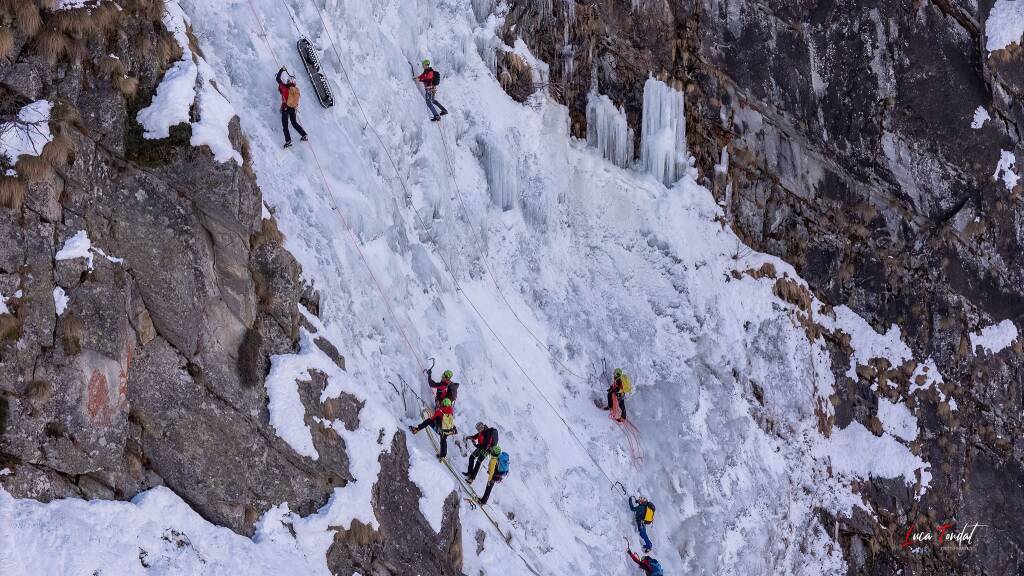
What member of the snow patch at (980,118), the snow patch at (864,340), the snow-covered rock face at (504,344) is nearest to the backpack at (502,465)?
the snow-covered rock face at (504,344)

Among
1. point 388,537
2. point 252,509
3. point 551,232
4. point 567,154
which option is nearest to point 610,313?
point 551,232

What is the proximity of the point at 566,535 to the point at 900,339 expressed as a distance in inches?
468

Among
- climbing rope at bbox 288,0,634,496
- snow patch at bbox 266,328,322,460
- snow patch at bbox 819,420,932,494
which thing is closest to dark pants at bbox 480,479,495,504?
snow patch at bbox 266,328,322,460

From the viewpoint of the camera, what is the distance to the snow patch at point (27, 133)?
941 cm

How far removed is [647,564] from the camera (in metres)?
15.5

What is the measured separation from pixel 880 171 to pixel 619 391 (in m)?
10.0

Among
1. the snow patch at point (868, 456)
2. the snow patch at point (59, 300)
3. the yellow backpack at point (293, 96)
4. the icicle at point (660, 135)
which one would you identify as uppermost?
the icicle at point (660, 135)

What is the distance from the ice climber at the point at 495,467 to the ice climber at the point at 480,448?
89 millimetres

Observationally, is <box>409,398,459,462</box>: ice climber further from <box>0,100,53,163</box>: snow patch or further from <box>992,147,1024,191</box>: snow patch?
<box>992,147,1024,191</box>: snow patch

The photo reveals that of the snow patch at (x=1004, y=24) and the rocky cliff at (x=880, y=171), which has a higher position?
the snow patch at (x=1004, y=24)

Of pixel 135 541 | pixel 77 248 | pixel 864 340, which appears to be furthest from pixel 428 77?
pixel 864 340

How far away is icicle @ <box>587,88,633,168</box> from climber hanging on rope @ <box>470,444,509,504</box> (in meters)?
8.26

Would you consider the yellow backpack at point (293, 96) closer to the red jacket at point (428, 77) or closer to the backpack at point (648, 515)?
the red jacket at point (428, 77)

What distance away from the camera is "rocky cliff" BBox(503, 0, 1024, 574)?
20.5 meters
